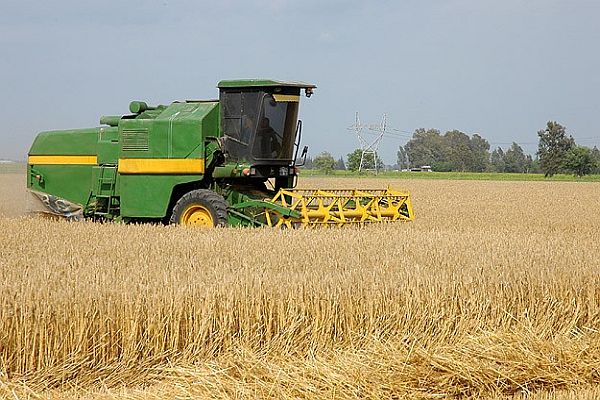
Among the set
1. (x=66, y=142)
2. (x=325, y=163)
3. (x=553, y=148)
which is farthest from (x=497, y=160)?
(x=66, y=142)

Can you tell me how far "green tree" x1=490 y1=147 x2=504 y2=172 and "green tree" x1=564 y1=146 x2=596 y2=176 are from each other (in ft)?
118

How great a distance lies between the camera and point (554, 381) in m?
5.50

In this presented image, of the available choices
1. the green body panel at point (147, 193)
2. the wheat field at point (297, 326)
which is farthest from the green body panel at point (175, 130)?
the wheat field at point (297, 326)

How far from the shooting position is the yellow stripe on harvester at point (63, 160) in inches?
522

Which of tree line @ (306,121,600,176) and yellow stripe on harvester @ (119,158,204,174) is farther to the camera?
tree line @ (306,121,600,176)

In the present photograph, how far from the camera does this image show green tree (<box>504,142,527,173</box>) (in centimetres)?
10912

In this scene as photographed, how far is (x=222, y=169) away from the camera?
11.6 metres

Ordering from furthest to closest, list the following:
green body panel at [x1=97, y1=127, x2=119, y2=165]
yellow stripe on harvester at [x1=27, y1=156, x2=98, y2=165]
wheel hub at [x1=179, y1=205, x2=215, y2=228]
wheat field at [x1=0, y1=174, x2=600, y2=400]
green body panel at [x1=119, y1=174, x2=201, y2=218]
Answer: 1. yellow stripe on harvester at [x1=27, y1=156, x2=98, y2=165]
2. green body panel at [x1=97, y1=127, x2=119, y2=165]
3. green body panel at [x1=119, y1=174, x2=201, y2=218]
4. wheel hub at [x1=179, y1=205, x2=215, y2=228]
5. wheat field at [x1=0, y1=174, x2=600, y2=400]

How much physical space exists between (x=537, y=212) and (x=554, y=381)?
572 inches

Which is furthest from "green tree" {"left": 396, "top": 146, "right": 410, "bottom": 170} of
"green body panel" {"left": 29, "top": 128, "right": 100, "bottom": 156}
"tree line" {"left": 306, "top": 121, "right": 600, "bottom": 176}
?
"green body panel" {"left": 29, "top": 128, "right": 100, "bottom": 156}

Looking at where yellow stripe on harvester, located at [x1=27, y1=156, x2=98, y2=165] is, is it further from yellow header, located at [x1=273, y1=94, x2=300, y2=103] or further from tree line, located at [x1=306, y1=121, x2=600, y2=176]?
tree line, located at [x1=306, y1=121, x2=600, y2=176]

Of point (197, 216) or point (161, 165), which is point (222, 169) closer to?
point (197, 216)

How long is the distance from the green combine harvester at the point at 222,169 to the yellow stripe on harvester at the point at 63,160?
30 cm

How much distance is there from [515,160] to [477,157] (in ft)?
54.2
